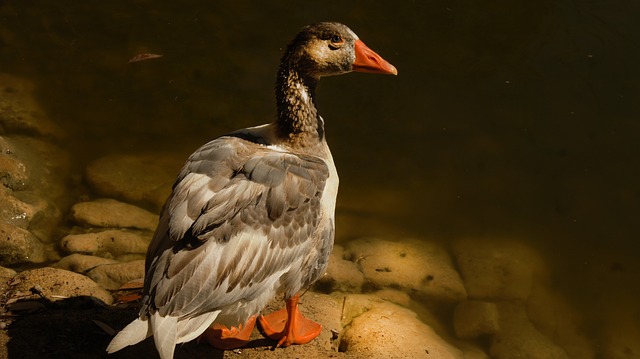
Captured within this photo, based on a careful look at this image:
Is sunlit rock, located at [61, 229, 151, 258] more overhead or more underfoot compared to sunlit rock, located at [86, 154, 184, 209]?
more underfoot

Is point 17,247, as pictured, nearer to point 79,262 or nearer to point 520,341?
point 79,262

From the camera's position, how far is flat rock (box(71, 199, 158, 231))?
491 cm

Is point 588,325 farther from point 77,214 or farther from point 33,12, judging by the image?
point 33,12

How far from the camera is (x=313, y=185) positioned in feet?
11.9

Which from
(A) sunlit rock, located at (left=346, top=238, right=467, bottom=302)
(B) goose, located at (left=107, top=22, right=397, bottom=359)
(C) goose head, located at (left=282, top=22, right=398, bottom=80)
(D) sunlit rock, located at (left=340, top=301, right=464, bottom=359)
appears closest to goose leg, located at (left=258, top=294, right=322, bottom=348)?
(B) goose, located at (left=107, top=22, right=397, bottom=359)

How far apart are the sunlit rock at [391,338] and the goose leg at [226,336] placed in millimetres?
627

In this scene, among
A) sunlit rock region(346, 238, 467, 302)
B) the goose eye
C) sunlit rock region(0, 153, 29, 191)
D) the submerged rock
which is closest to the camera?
the goose eye

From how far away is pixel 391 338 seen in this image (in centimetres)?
414

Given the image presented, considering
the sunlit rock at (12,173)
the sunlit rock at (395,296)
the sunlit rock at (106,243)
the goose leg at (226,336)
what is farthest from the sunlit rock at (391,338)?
the sunlit rock at (12,173)

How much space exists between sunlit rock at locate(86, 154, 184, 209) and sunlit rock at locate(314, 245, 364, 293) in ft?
4.79

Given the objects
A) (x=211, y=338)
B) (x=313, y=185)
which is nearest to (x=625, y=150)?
(x=313, y=185)

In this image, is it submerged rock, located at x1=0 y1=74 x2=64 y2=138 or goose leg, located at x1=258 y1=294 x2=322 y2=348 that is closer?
goose leg, located at x1=258 y1=294 x2=322 y2=348

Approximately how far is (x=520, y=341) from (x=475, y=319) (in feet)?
1.08

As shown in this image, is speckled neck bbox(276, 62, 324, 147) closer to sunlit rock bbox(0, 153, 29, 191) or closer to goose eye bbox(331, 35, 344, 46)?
goose eye bbox(331, 35, 344, 46)
